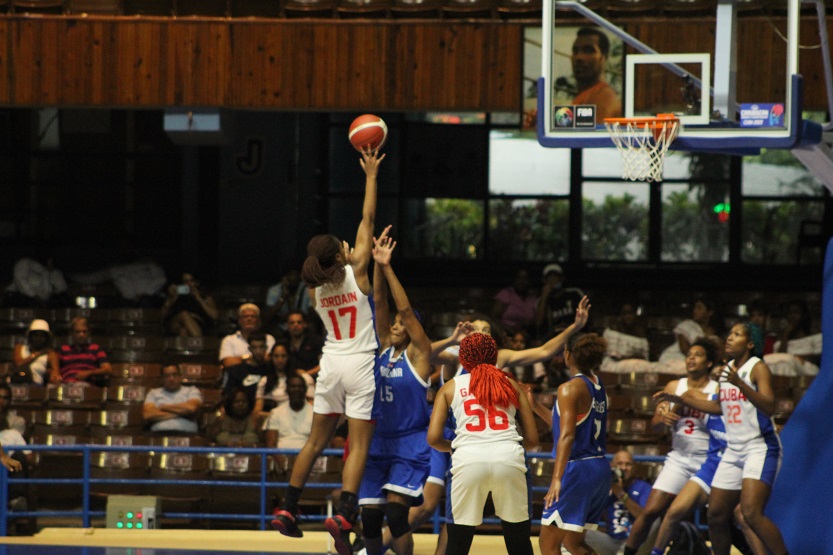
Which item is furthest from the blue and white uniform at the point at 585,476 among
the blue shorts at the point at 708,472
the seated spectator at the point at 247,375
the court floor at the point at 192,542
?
the seated spectator at the point at 247,375

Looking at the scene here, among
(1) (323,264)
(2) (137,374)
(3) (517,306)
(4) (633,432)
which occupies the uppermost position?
(1) (323,264)

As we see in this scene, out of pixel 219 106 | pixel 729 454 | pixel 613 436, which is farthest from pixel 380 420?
pixel 219 106

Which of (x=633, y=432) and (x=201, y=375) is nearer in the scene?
(x=633, y=432)

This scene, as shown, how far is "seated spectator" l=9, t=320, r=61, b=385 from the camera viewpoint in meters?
13.2

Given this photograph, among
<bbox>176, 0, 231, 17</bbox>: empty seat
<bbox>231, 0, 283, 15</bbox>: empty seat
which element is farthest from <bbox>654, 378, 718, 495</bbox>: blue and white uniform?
<bbox>176, 0, 231, 17</bbox>: empty seat

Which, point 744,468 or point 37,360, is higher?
point 37,360

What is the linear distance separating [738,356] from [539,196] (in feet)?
30.4

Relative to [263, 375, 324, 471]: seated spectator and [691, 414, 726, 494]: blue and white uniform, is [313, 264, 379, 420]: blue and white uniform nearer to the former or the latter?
[691, 414, 726, 494]: blue and white uniform

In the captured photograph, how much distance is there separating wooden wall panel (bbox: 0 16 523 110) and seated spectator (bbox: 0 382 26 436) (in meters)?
3.80

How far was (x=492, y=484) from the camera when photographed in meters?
7.18

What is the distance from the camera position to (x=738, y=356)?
9000mm

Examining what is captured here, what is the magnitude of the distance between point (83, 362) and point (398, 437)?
235 inches

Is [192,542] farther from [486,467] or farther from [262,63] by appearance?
[262,63]

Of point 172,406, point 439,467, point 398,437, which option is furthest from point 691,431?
point 172,406
